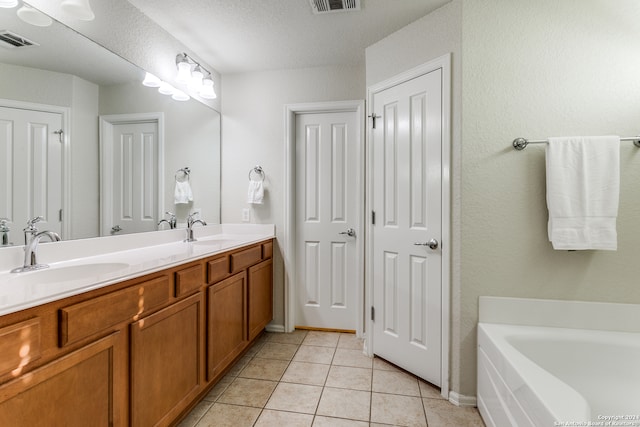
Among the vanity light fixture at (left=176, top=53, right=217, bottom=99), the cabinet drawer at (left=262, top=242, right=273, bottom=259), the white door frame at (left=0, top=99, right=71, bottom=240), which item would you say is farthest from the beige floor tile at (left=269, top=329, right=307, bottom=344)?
the vanity light fixture at (left=176, top=53, right=217, bottom=99)

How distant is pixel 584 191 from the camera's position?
1.56 meters

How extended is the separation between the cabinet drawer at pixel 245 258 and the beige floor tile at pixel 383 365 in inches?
46.9

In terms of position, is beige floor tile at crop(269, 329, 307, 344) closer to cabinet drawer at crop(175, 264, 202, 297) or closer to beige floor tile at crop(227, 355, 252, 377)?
beige floor tile at crop(227, 355, 252, 377)

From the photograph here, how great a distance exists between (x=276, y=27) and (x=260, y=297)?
2043mm

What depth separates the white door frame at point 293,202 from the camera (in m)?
2.67

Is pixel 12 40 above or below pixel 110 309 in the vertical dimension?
above

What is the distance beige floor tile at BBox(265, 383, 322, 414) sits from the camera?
175 cm

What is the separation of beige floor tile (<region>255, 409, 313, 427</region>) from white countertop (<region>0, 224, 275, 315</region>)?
94 cm

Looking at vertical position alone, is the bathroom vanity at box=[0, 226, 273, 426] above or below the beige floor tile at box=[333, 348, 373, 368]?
above

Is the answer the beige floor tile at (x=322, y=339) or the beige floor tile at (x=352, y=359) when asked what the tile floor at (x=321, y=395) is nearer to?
the beige floor tile at (x=352, y=359)

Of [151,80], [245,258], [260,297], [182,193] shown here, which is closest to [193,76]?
[151,80]

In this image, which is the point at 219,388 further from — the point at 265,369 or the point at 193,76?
the point at 193,76

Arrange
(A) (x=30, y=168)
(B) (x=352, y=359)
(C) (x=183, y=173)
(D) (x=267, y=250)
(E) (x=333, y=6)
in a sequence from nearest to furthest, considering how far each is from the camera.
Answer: (A) (x=30, y=168), (E) (x=333, y=6), (B) (x=352, y=359), (C) (x=183, y=173), (D) (x=267, y=250)

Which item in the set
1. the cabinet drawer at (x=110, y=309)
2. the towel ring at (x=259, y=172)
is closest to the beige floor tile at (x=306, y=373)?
the cabinet drawer at (x=110, y=309)
